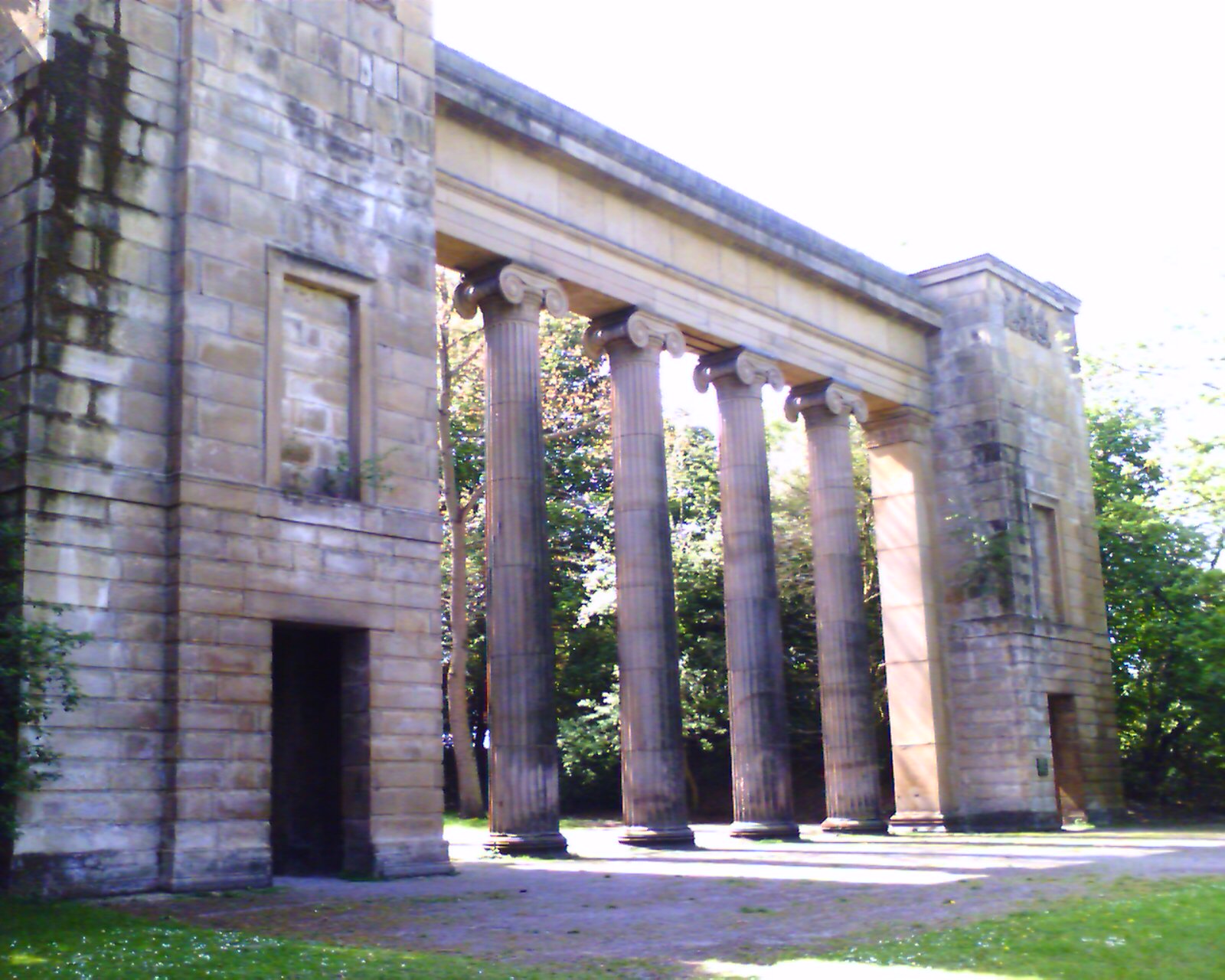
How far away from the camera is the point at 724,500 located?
36188 millimetres

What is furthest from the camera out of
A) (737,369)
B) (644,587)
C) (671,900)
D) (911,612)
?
(911,612)

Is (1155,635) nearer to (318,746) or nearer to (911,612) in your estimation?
(911,612)

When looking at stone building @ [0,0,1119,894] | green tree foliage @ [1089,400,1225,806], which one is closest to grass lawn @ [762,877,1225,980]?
stone building @ [0,0,1119,894]

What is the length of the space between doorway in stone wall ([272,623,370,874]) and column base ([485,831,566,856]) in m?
4.95

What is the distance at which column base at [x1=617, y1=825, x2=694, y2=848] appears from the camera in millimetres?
30531

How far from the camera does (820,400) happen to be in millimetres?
39344

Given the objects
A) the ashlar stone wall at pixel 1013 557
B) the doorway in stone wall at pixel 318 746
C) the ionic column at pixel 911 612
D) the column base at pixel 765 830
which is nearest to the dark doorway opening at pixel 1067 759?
the ashlar stone wall at pixel 1013 557

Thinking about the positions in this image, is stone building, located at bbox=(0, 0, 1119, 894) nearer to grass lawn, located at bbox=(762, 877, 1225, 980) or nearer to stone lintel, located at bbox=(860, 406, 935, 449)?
stone lintel, located at bbox=(860, 406, 935, 449)

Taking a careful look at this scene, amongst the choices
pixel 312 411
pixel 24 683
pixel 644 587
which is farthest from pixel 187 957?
pixel 644 587

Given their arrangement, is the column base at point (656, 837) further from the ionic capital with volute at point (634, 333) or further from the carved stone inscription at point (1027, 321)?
the carved stone inscription at point (1027, 321)

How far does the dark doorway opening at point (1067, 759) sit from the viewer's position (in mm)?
42062

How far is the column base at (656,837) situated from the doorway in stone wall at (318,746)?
8.90 meters

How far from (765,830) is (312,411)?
16396 mm

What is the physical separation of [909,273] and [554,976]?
34.7 metres
